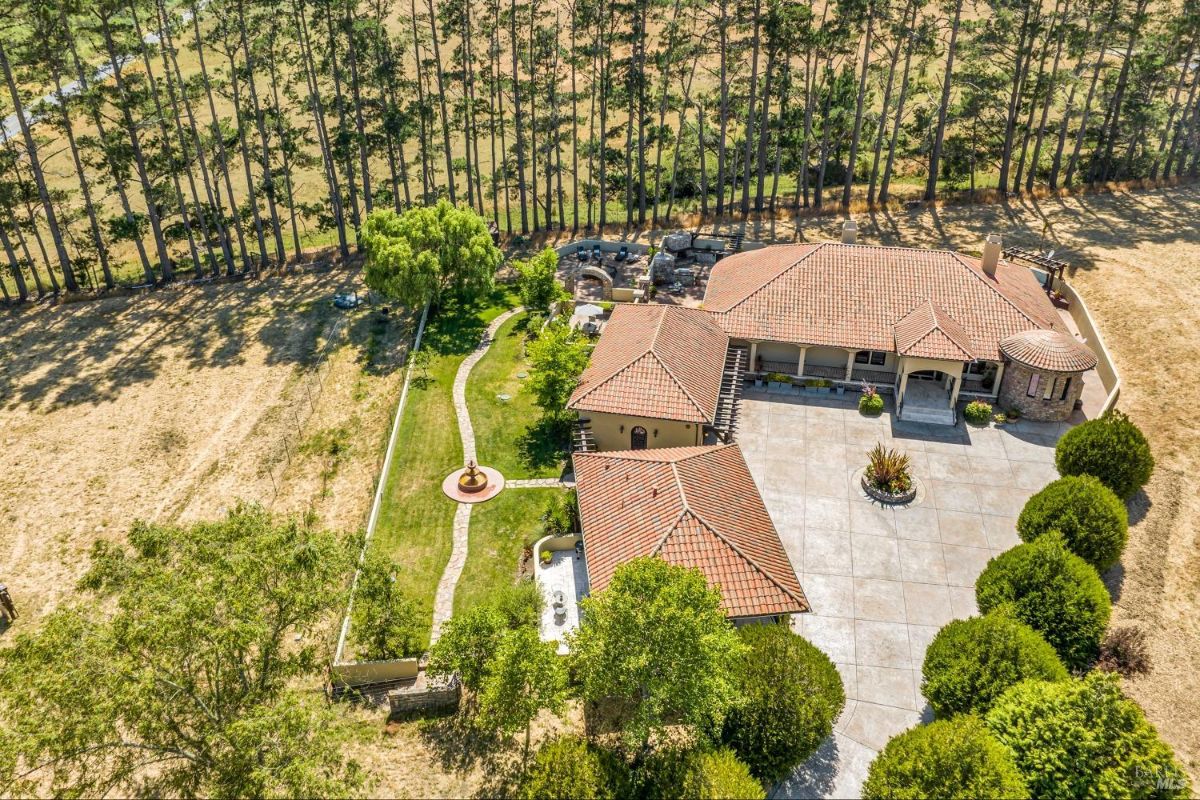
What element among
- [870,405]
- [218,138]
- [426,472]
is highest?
[218,138]

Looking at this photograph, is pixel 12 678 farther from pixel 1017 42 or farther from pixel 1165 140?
pixel 1165 140

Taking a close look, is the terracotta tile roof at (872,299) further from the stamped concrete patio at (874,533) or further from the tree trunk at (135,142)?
the tree trunk at (135,142)

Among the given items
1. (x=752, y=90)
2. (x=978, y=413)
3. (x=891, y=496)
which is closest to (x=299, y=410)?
(x=891, y=496)

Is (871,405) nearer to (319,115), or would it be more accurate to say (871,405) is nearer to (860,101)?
(860,101)

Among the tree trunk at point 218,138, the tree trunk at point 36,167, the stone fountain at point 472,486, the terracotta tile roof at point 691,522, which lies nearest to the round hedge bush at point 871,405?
the terracotta tile roof at point 691,522

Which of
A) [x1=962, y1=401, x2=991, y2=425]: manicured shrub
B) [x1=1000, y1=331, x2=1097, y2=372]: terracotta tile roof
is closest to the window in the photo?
[x1=962, y1=401, x2=991, y2=425]: manicured shrub

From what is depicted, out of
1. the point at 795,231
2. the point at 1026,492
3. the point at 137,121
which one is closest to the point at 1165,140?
the point at 795,231

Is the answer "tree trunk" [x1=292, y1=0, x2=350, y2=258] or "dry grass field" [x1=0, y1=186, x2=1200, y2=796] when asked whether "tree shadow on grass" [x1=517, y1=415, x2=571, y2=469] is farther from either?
"tree trunk" [x1=292, y1=0, x2=350, y2=258]
